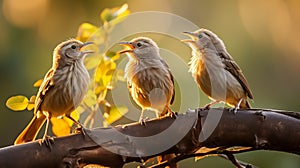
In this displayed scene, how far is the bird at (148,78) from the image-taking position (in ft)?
8.29

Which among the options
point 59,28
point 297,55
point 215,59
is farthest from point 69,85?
point 297,55

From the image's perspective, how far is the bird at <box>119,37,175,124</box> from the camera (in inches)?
99.4

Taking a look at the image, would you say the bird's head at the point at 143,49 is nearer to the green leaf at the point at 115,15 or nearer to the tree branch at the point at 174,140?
the green leaf at the point at 115,15

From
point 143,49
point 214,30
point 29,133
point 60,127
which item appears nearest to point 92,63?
point 60,127

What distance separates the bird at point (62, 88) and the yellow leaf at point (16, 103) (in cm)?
27

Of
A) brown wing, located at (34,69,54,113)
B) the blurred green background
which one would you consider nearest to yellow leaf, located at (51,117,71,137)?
brown wing, located at (34,69,54,113)

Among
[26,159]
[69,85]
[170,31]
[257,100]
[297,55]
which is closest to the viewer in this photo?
[26,159]

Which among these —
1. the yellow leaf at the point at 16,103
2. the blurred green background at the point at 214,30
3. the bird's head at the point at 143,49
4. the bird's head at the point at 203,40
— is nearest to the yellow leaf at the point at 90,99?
the yellow leaf at the point at 16,103

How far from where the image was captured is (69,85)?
7.87ft

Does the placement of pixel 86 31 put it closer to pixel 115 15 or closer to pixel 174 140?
pixel 115 15

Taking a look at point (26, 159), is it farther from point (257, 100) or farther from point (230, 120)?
point (257, 100)

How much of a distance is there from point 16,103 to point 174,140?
0.58m

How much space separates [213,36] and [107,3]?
1.39 m

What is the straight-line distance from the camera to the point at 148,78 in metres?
2.59
